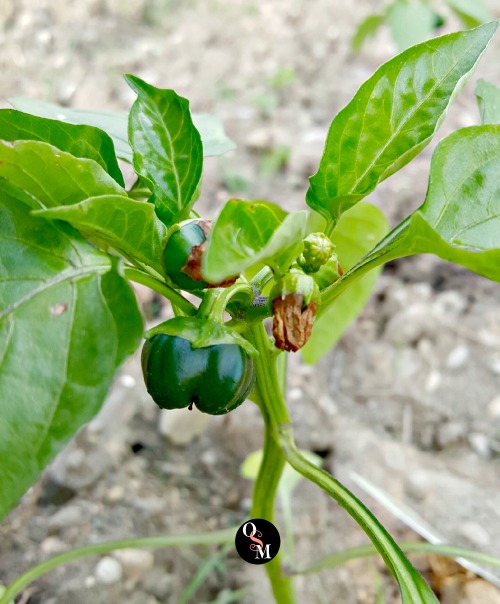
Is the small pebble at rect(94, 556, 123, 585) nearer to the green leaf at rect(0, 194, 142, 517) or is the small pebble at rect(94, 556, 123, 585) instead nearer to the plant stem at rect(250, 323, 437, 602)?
the plant stem at rect(250, 323, 437, 602)

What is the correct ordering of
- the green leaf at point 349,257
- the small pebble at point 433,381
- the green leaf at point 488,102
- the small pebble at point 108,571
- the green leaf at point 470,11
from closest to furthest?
1. the green leaf at point 488,102
2. the green leaf at point 349,257
3. the small pebble at point 108,571
4. the small pebble at point 433,381
5. the green leaf at point 470,11

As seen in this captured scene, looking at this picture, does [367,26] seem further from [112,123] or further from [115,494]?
[115,494]

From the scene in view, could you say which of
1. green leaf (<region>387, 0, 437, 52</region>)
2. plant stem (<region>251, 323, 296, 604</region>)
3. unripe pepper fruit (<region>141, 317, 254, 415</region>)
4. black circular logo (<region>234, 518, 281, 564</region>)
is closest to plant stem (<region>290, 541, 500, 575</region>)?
plant stem (<region>251, 323, 296, 604</region>)

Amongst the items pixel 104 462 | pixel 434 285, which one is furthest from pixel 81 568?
pixel 434 285

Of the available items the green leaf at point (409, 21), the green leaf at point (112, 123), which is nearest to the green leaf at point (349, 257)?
the green leaf at point (112, 123)

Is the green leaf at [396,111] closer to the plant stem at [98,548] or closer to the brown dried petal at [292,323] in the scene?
the brown dried petal at [292,323]
